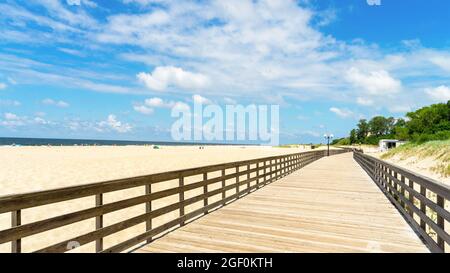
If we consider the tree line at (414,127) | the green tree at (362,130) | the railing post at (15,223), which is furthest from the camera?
the green tree at (362,130)

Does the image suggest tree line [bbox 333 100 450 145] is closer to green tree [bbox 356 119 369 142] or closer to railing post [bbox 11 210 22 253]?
green tree [bbox 356 119 369 142]

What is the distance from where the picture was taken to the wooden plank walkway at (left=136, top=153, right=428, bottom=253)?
4.96 metres

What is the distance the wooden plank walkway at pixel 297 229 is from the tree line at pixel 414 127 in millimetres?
36933

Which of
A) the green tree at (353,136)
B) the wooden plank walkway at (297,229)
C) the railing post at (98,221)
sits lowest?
the wooden plank walkway at (297,229)

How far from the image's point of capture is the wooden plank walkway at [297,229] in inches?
195

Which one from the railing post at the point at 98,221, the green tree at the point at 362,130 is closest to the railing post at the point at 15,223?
the railing post at the point at 98,221

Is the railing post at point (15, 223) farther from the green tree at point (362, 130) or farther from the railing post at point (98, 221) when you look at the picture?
the green tree at point (362, 130)

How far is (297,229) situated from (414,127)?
89.6 meters


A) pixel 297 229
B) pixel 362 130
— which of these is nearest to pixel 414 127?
pixel 362 130

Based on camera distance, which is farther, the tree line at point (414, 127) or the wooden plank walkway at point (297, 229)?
the tree line at point (414, 127)

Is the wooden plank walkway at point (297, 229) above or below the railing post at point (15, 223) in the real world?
below
